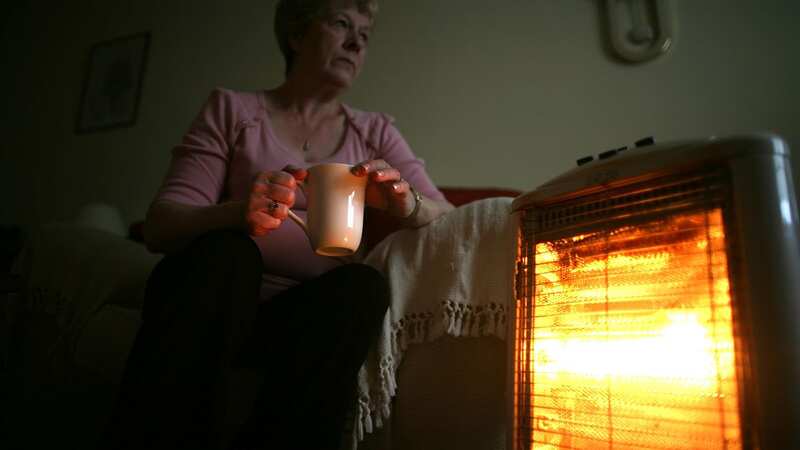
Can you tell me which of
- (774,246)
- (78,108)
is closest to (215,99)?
(774,246)

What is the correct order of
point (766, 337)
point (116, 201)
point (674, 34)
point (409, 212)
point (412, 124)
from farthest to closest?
point (116, 201), point (412, 124), point (674, 34), point (409, 212), point (766, 337)

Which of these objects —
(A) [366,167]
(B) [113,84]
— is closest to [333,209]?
(A) [366,167]

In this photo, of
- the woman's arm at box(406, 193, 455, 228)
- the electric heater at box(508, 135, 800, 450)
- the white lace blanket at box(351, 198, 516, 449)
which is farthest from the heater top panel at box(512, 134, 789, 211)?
the woman's arm at box(406, 193, 455, 228)

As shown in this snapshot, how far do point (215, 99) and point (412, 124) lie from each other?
95 cm

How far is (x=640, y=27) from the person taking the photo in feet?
5.34

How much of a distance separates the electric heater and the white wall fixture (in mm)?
1268

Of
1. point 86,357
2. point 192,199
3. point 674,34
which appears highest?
point 674,34

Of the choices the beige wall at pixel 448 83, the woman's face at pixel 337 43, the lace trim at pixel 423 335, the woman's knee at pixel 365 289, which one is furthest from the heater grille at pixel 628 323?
the beige wall at pixel 448 83

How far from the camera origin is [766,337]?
41 cm

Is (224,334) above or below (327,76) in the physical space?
below

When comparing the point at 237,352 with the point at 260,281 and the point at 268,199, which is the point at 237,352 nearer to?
the point at 260,281

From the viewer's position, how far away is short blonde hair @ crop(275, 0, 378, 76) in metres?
1.09

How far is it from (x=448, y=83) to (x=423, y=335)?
51.5 inches

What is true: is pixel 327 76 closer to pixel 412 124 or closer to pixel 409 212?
pixel 409 212
